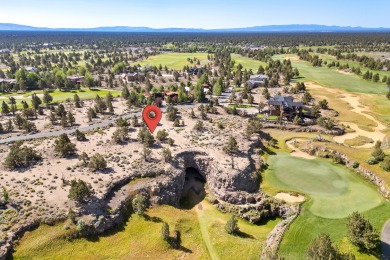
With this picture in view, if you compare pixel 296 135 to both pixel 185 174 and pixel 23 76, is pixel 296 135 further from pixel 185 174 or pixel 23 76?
pixel 23 76

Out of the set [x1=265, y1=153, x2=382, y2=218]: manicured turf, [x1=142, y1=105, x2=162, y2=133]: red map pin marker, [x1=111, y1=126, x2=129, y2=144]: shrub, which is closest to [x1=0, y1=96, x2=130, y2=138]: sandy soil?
[x1=111, y1=126, x2=129, y2=144]: shrub

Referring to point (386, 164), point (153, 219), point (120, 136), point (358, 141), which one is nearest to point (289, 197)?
point (386, 164)

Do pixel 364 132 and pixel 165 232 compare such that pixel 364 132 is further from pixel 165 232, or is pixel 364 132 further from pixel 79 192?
pixel 79 192

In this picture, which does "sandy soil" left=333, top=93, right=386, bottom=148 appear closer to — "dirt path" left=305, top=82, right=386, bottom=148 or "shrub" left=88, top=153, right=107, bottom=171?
"dirt path" left=305, top=82, right=386, bottom=148

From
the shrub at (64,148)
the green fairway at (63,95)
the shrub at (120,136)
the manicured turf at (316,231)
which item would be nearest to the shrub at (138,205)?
the manicured turf at (316,231)

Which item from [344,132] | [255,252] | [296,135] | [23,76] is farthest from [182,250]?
[23,76]
